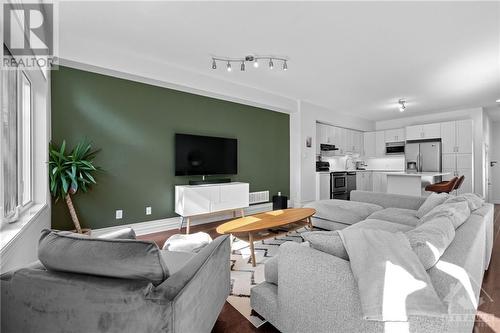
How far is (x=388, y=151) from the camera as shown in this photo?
7359mm

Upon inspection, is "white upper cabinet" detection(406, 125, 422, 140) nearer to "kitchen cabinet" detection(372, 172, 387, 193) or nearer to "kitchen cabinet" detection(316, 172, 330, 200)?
"kitchen cabinet" detection(372, 172, 387, 193)

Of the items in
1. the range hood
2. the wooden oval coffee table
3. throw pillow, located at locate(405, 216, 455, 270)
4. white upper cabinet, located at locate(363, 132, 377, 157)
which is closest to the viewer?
throw pillow, located at locate(405, 216, 455, 270)

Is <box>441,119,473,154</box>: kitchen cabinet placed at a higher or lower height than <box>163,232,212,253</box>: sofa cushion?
higher

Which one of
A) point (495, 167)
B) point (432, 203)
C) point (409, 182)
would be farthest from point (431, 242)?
point (495, 167)

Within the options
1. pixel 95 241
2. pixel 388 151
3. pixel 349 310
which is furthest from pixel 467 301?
pixel 388 151

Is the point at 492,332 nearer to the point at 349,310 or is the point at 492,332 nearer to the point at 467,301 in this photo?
the point at 467,301

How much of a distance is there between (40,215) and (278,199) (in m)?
3.86

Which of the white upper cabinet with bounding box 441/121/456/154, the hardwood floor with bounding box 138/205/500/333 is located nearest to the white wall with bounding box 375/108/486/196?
the white upper cabinet with bounding box 441/121/456/154

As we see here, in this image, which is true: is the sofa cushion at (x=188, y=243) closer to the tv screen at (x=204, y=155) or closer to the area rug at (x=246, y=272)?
the area rug at (x=246, y=272)

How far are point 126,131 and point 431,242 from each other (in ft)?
12.2

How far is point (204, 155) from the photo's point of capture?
164 inches

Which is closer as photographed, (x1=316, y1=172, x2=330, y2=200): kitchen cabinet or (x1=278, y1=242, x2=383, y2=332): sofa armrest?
(x1=278, y1=242, x2=383, y2=332): sofa armrest

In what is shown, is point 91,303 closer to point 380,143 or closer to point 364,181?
point 364,181

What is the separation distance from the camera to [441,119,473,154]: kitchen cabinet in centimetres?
587
